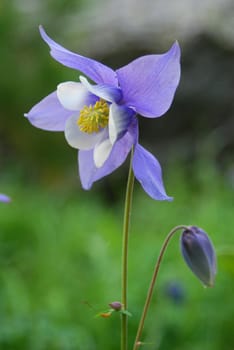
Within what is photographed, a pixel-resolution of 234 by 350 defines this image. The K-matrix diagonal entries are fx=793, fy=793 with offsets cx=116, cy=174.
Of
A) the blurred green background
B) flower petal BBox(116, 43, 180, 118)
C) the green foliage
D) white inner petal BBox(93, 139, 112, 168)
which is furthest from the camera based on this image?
the blurred green background

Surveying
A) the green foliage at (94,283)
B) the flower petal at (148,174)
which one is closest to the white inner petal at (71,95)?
the flower petal at (148,174)

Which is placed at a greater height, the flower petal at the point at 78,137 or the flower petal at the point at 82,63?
the flower petal at the point at 82,63

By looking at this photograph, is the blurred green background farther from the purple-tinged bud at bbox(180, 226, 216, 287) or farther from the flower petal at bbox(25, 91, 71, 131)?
the flower petal at bbox(25, 91, 71, 131)

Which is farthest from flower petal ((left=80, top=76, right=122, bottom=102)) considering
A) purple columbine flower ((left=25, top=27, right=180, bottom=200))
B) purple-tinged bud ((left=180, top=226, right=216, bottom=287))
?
purple-tinged bud ((left=180, top=226, right=216, bottom=287))

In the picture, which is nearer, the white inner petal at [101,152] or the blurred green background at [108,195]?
the white inner petal at [101,152]

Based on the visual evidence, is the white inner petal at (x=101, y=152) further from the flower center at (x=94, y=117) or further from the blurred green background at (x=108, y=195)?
the blurred green background at (x=108, y=195)

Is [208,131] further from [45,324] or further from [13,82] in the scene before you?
[45,324]

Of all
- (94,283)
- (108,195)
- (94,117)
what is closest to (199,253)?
(94,117)
